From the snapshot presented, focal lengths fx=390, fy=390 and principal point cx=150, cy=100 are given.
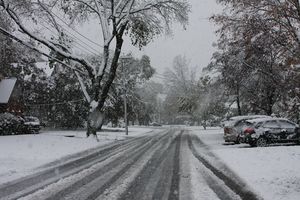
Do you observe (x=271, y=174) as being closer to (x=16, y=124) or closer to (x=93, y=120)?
(x=93, y=120)

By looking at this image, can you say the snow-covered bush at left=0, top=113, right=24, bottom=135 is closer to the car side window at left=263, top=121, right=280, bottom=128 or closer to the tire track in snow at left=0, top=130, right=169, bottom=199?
the tire track in snow at left=0, top=130, right=169, bottom=199

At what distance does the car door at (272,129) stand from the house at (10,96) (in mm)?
26909

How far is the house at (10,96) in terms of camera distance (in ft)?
127

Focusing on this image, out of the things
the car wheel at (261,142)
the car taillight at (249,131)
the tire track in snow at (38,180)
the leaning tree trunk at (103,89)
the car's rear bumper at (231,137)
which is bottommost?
the tire track in snow at (38,180)

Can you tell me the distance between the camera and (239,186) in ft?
29.9

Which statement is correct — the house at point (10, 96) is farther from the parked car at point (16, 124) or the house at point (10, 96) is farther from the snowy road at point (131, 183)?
the snowy road at point (131, 183)

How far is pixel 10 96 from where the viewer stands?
129ft

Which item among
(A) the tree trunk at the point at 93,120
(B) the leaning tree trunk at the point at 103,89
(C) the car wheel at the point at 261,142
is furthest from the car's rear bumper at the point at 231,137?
(A) the tree trunk at the point at 93,120

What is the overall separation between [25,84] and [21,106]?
4442 millimetres

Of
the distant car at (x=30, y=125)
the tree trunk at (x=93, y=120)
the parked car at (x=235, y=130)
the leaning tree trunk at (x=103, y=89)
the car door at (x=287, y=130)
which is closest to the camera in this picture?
the car door at (x=287, y=130)

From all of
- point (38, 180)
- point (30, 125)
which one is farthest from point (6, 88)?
point (38, 180)

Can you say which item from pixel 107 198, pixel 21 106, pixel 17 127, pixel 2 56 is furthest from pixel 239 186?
pixel 21 106

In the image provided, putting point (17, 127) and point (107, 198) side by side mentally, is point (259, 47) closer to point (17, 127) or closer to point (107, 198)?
point (107, 198)

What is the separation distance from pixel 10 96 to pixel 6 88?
985 millimetres
